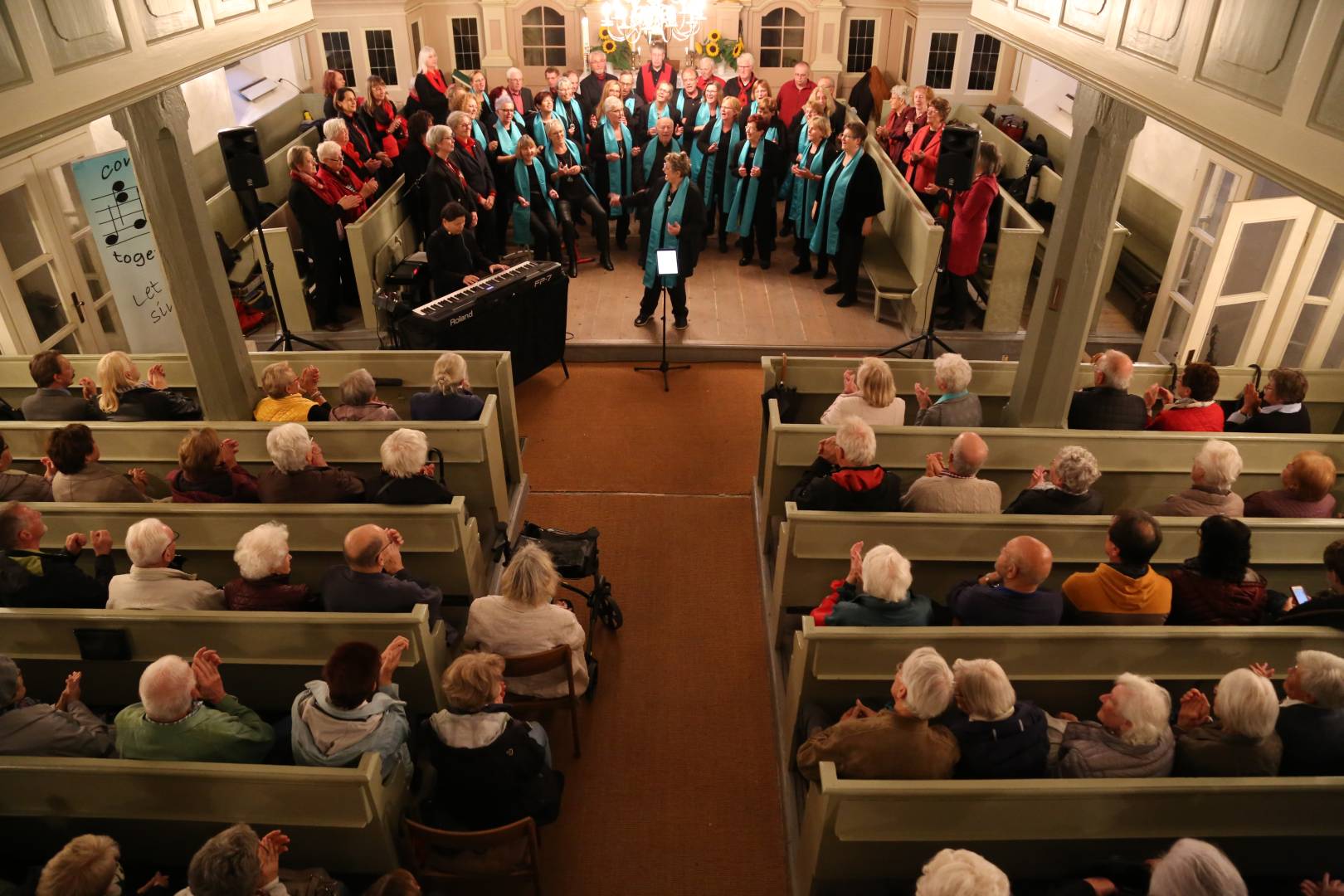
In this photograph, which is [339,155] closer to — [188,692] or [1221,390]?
[188,692]

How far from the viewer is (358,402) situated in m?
4.50

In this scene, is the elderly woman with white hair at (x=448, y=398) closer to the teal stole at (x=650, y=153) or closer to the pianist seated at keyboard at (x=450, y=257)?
the pianist seated at keyboard at (x=450, y=257)

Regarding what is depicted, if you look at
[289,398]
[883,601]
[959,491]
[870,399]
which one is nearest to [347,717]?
[883,601]

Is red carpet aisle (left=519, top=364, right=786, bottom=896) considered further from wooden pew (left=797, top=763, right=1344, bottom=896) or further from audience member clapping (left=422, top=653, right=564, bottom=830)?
wooden pew (left=797, top=763, right=1344, bottom=896)

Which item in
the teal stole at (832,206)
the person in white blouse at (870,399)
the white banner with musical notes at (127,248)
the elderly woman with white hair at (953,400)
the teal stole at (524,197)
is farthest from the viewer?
the teal stole at (524,197)

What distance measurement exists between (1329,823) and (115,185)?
7.20 m

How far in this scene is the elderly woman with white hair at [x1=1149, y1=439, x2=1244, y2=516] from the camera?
12.1ft

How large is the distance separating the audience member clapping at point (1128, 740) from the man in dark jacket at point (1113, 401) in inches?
89.5

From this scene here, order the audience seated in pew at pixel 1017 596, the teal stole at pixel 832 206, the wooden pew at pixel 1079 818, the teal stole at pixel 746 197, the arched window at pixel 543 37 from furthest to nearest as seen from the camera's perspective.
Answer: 1. the arched window at pixel 543 37
2. the teal stole at pixel 746 197
3. the teal stole at pixel 832 206
4. the audience seated in pew at pixel 1017 596
5. the wooden pew at pixel 1079 818

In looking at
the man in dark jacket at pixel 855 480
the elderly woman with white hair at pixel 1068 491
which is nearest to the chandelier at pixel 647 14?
the man in dark jacket at pixel 855 480

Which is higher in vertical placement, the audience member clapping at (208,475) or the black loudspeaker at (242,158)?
the black loudspeaker at (242,158)

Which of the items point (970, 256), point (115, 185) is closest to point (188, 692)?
point (115, 185)

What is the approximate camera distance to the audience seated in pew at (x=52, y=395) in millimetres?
4469

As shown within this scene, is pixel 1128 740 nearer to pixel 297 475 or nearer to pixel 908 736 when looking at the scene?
pixel 908 736
